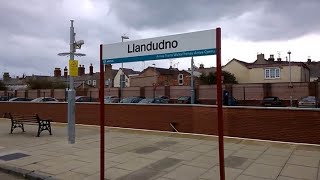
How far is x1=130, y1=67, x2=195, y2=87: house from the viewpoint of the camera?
63531 millimetres

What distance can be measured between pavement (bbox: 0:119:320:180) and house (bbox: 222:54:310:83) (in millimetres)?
45946

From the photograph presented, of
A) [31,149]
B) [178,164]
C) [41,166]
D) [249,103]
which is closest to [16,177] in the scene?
[41,166]

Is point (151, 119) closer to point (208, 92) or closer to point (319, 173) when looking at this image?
point (319, 173)

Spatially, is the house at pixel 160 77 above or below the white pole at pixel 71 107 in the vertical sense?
above

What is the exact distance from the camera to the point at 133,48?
677 cm

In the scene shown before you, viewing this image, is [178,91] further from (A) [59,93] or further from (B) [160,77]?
(A) [59,93]

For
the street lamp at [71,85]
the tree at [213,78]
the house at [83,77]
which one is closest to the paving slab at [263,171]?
the street lamp at [71,85]

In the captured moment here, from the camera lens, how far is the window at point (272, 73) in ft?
182

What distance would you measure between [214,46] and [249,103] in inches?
1421

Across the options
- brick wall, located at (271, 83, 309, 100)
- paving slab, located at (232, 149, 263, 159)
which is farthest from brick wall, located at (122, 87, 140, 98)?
paving slab, located at (232, 149, 263, 159)

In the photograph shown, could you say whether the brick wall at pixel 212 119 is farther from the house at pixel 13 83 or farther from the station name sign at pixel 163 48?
the house at pixel 13 83

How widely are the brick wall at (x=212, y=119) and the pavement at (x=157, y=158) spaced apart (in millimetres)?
457

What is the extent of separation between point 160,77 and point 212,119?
51477 millimetres

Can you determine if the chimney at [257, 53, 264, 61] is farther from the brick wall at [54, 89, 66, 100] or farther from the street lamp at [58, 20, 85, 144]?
the street lamp at [58, 20, 85, 144]
